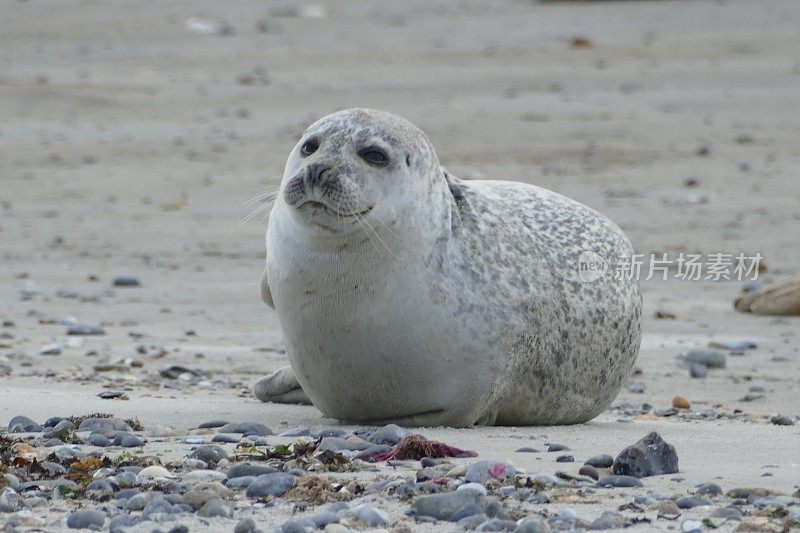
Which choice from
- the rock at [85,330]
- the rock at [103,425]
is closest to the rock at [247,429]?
the rock at [103,425]

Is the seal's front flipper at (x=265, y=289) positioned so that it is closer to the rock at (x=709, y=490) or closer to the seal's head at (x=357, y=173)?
the seal's head at (x=357, y=173)

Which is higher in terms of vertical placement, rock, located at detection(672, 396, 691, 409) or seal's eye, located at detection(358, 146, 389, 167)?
seal's eye, located at detection(358, 146, 389, 167)

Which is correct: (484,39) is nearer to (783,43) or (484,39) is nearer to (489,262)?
(783,43)

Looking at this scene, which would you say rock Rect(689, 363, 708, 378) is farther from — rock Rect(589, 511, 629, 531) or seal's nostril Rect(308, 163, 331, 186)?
rock Rect(589, 511, 629, 531)

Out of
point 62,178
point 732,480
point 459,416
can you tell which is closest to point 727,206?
point 62,178

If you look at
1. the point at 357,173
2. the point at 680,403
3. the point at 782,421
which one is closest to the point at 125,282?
the point at 680,403

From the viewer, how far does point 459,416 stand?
5289 millimetres

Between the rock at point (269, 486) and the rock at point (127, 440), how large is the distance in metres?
0.76

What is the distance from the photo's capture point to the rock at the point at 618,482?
4223mm

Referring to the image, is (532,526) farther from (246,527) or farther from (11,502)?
(11,502)

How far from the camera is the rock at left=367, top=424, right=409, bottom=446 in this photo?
191 inches

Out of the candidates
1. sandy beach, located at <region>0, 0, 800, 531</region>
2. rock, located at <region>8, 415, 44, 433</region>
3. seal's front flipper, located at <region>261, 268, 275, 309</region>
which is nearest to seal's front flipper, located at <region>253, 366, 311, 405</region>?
sandy beach, located at <region>0, 0, 800, 531</region>

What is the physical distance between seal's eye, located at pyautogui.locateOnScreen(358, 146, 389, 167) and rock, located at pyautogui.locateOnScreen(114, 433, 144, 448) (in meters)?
1.06

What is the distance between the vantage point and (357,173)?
496cm
